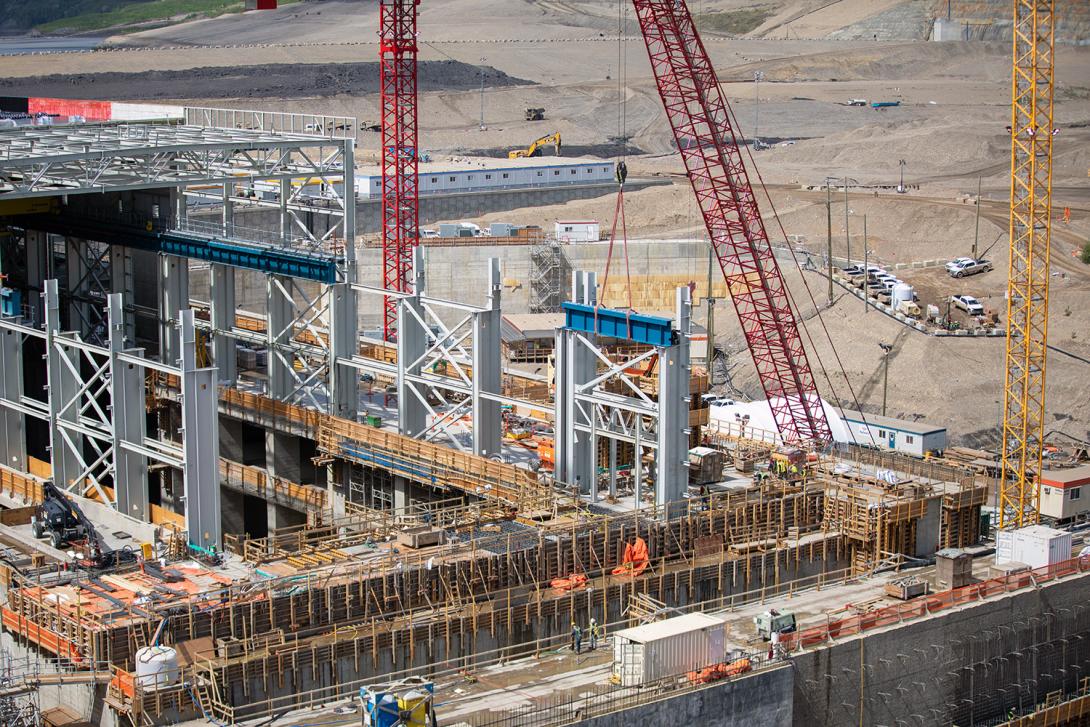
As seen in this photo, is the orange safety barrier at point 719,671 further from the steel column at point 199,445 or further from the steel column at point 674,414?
the steel column at point 199,445

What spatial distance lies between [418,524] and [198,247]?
22.1m

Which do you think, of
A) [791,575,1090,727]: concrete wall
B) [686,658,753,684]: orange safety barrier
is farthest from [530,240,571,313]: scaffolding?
[686,658,753,684]: orange safety barrier

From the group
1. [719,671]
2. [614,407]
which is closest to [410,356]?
[614,407]

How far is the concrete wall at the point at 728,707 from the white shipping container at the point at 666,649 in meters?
0.75

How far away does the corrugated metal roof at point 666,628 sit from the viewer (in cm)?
3884

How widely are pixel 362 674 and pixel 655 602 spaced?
9257 mm

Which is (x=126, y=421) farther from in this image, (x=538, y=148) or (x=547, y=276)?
(x=538, y=148)

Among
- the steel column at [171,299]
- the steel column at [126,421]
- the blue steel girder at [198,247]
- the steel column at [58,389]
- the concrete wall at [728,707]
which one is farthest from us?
the steel column at [171,299]

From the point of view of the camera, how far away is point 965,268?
107312 mm

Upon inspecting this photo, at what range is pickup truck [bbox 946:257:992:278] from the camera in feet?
351

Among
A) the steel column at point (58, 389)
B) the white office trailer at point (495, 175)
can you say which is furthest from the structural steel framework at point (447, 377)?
the white office trailer at point (495, 175)

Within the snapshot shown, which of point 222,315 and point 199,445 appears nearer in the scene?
point 199,445

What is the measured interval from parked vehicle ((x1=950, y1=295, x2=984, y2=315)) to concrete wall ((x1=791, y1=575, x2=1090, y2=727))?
4957cm

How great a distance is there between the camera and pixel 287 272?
64.6 metres
